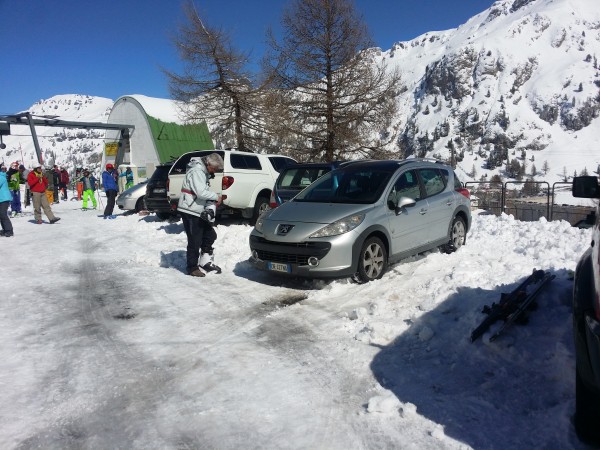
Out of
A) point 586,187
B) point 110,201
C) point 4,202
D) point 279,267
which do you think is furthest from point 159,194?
point 586,187

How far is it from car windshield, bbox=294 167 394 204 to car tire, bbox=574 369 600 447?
14.1 feet

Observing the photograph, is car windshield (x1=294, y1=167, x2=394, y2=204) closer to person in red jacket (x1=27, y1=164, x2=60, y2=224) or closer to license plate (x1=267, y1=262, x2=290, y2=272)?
license plate (x1=267, y1=262, x2=290, y2=272)

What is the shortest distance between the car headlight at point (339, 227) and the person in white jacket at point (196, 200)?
2.01 metres

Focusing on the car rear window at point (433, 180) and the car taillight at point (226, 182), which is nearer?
the car rear window at point (433, 180)

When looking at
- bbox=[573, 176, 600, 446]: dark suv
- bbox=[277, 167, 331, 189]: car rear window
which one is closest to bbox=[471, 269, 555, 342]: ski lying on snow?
bbox=[573, 176, 600, 446]: dark suv

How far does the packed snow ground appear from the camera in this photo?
3.15 metres

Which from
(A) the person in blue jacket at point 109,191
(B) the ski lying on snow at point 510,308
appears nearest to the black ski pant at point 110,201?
(A) the person in blue jacket at point 109,191

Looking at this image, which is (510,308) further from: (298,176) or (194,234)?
(298,176)

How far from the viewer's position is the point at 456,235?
8.63 m

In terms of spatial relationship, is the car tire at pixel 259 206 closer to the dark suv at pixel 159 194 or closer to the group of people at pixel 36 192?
the dark suv at pixel 159 194

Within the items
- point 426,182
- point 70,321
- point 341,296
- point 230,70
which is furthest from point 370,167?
point 230,70

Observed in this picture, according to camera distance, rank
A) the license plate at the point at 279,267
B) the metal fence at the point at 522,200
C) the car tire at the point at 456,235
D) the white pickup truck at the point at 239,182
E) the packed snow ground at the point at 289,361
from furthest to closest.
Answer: the metal fence at the point at 522,200
the white pickup truck at the point at 239,182
the car tire at the point at 456,235
the license plate at the point at 279,267
the packed snow ground at the point at 289,361

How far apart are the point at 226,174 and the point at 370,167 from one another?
4715 mm

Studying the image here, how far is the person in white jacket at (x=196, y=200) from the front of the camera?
7371mm
